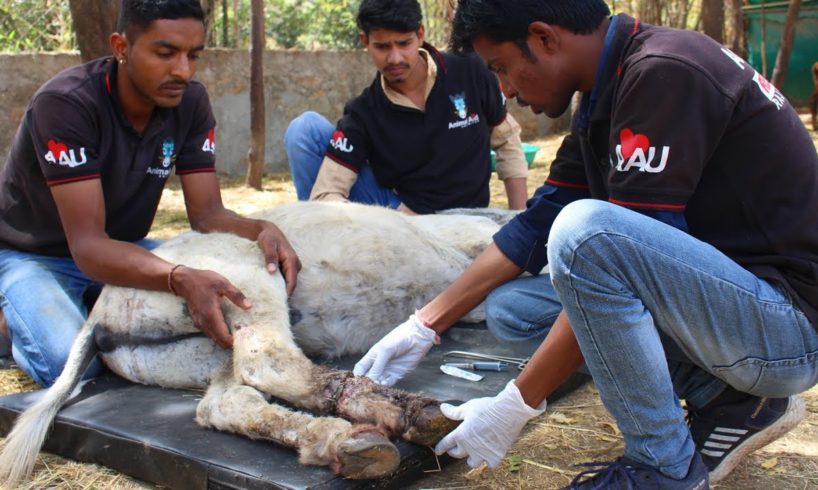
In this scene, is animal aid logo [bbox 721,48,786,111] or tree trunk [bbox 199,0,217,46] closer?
animal aid logo [bbox 721,48,786,111]

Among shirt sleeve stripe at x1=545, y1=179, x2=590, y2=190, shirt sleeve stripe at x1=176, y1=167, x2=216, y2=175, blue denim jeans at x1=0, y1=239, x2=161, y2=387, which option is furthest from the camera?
shirt sleeve stripe at x1=176, y1=167, x2=216, y2=175

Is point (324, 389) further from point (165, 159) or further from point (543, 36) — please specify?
point (165, 159)

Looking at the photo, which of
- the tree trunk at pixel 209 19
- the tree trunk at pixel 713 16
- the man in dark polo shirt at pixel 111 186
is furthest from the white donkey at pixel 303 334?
the tree trunk at pixel 713 16

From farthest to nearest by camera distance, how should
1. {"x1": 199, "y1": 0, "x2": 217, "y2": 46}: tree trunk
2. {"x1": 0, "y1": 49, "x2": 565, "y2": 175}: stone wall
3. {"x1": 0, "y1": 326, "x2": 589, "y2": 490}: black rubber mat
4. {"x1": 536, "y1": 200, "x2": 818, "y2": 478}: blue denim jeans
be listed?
1. {"x1": 199, "y1": 0, "x2": 217, "y2": 46}: tree trunk
2. {"x1": 0, "y1": 49, "x2": 565, "y2": 175}: stone wall
3. {"x1": 0, "y1": 326, "x2": 589, "y2": 490}: black rubber mat
4. {"x1": 536, "y1": 200, "x2": 818, "y2": 478}: blue denim jeans

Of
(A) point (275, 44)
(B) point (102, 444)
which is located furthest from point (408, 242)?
(A) point (275, 44)

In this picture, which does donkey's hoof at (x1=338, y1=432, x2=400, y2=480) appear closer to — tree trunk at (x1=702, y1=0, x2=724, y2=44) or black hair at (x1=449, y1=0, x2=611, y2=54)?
black hair at (x1=449, y1=0, x2=611, y2=54)

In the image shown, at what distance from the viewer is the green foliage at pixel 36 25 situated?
960 centimetres

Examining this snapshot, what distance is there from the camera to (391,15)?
13.7ft

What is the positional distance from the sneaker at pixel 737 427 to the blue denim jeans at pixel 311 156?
256 centimetres

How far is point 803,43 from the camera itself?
46.8 feet

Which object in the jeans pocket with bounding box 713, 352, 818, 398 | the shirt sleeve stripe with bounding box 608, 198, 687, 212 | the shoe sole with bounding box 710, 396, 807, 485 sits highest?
the shirt sleeve stripe with bounding box 608, 198, 687, 212

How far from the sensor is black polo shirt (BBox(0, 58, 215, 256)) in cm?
312

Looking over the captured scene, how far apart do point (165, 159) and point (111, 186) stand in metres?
0.28

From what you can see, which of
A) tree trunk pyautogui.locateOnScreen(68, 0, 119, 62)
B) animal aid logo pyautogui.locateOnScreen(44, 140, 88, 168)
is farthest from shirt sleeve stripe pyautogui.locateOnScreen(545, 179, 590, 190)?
tree trunk pyautogui.locateOnScreen(68, 0, 119, 62)
